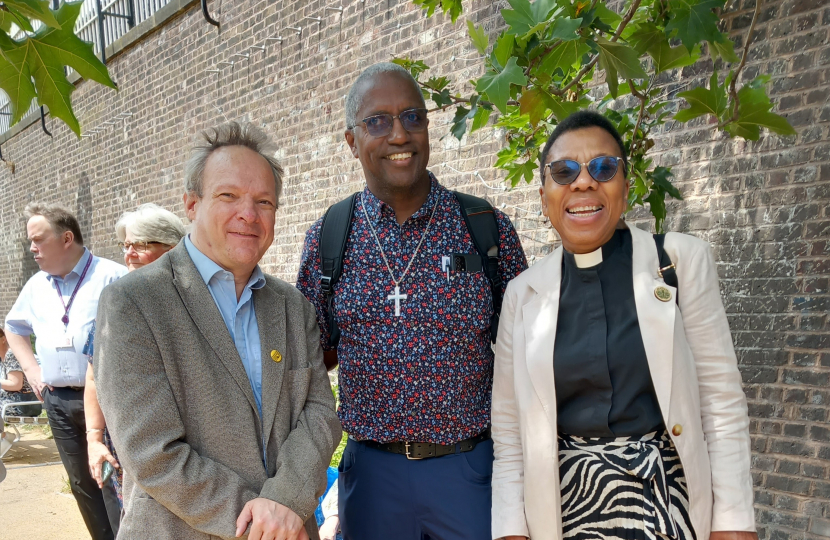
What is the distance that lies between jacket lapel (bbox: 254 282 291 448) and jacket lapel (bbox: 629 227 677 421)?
1.06 m

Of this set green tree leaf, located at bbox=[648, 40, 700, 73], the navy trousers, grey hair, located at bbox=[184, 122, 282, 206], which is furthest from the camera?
green tree leaf, located at bbox=[648, 40, 700, 73]

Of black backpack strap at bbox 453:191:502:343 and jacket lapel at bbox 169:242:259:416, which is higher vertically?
black backpack strap at bbox 453:191:502:343

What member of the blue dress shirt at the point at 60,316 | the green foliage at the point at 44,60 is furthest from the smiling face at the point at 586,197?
the blue dress shirt at the point at 60,316

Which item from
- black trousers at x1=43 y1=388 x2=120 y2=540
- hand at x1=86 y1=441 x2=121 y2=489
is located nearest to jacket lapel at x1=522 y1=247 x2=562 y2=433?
hand at x1=86 y1=441 x2=121 y2=489

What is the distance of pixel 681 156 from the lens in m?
4.25

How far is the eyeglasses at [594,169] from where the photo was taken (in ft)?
6.37

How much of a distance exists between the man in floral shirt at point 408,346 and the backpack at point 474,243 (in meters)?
0.03

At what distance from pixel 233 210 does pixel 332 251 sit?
581 millimetres

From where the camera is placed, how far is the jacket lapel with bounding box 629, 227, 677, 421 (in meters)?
1.77

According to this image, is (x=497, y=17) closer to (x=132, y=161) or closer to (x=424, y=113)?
(x=424, y=113)

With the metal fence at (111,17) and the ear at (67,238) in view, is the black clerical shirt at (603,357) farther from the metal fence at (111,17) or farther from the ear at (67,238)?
the metal fence at (111,17)

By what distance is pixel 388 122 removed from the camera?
2432 millimetres

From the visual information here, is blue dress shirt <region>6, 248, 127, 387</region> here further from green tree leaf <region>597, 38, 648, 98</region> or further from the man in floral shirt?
green tree leaf <region>597, 38, 648, 98</region>

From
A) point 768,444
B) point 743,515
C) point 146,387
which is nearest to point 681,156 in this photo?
point 768,444
